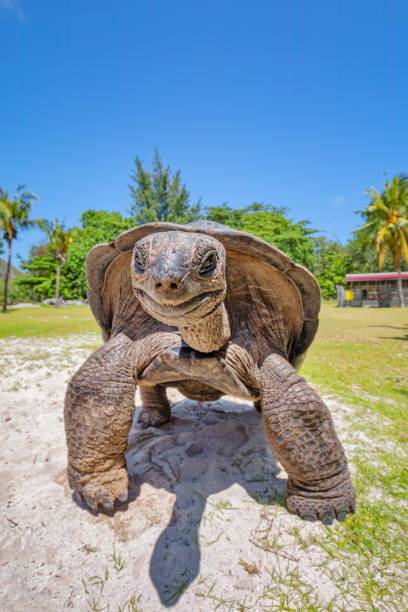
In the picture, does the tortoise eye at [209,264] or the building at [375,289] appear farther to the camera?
the building at [375,289]

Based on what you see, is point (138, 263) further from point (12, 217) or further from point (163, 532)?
point (12, 217)

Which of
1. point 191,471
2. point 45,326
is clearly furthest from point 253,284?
point 45,326

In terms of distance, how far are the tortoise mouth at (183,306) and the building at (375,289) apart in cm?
2454

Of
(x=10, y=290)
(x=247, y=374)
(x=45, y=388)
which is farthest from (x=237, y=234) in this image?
(x=10, y=290)

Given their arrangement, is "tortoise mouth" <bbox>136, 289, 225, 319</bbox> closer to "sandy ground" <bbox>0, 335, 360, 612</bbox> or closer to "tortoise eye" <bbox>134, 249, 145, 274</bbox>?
"tortoise eye" <bbox>134, 249, 145, 274</bbox>

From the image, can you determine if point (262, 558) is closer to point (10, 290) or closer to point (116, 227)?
point (116, 227)

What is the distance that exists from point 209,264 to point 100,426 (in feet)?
3.56

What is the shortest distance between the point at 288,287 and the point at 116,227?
24.8 meters

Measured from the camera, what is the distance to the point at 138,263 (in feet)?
3.86

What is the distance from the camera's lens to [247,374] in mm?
1775

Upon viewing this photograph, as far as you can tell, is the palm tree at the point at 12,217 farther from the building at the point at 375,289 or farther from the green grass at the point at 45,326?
the building at the point at 375,289

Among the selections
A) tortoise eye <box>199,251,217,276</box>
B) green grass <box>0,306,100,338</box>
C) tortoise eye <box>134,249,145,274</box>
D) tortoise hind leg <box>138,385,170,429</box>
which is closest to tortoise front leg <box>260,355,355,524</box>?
tortoise eye <box>199,251,217,276</box>

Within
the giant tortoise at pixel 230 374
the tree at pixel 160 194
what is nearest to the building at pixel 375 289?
the tree at pixel 160 194

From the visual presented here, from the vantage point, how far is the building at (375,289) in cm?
2222
